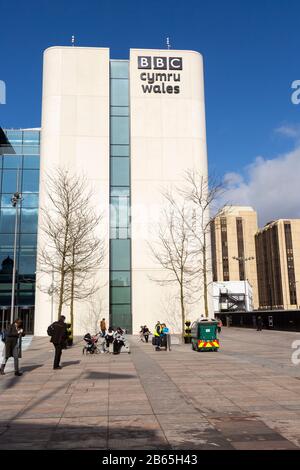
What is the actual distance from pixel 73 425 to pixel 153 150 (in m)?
35.6

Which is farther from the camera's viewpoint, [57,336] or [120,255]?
[120,255]

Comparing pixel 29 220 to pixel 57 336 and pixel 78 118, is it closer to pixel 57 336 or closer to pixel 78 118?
pixel 78 118

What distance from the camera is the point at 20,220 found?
4256 cm

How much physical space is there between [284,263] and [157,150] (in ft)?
340

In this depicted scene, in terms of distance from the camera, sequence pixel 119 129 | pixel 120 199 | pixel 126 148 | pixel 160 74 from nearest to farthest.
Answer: pixel 120 199, pixel 126 148, pixel 119 129, pixel 160 74

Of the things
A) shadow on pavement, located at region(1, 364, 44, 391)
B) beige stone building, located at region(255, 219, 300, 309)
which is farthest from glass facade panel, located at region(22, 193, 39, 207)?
beige stone building, located at region(255, 219, 300, 309)

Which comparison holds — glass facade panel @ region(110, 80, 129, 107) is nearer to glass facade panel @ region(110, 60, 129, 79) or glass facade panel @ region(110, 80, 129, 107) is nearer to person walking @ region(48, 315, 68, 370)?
glass facade panel @ region(110, 60, 129, 79)

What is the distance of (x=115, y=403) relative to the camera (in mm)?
8758

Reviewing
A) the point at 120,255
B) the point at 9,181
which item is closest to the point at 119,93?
the point at 9,181

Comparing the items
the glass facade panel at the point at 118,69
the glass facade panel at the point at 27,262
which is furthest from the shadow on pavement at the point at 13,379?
the glass facade panel at the point at 118,69

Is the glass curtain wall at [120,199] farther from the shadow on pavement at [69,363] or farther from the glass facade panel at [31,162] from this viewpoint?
the shadow on pavement at [69,363]
